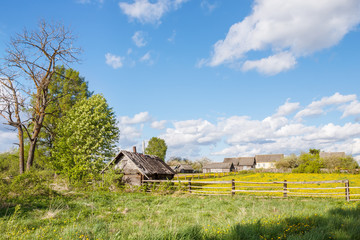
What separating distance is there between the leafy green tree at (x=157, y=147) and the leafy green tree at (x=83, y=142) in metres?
46.3

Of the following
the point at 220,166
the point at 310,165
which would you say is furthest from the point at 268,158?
A: the point at 310,165

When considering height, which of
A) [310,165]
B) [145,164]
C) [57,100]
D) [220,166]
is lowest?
[220,166]

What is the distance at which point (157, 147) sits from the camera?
71875 mm

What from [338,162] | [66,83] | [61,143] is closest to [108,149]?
[61,143]

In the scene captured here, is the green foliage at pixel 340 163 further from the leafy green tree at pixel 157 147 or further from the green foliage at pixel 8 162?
the green foliage at pixel 8 162

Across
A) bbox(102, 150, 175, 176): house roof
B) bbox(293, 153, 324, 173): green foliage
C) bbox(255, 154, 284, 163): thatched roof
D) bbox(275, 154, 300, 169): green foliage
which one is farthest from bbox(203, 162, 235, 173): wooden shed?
bbox(102, 150, 175, 176): house roof

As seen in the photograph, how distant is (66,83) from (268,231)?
2754 cm

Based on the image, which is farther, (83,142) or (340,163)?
(340,163)

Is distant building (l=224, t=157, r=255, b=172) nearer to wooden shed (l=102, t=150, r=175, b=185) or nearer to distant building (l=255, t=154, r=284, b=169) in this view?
distant building (l=255, t=154, r=284, b=169)

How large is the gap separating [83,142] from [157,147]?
160 feet

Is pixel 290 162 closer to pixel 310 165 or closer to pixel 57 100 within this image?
pixel 310 165

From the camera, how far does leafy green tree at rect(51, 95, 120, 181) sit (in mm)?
22734

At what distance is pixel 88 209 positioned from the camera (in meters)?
11.1

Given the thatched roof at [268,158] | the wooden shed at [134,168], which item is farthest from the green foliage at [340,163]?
the wooden shed at [134,168]
